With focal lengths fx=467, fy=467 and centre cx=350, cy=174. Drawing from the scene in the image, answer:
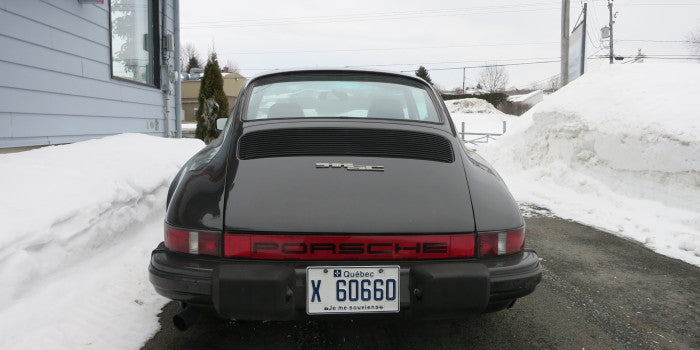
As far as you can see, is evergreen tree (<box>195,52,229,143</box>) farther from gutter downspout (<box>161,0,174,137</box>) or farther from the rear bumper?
the rear bumper

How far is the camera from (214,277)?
6.45ft

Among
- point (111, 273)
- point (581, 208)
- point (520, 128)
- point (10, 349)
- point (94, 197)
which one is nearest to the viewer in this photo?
point (10, 349)

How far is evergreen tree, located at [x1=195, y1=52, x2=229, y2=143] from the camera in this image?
1181cm

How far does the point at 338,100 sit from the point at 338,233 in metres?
1.25

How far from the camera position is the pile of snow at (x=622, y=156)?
5801 mm

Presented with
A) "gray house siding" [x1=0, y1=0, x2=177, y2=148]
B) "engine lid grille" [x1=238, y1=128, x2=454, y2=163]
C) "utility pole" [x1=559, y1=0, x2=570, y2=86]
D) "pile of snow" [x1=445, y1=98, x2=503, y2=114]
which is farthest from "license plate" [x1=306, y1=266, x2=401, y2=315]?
"pile of snow" [x1=445, y1=98, x2=503, y2=114]

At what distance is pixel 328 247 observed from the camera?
1.99 metres

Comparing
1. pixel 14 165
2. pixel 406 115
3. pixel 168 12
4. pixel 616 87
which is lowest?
pixel 14 165

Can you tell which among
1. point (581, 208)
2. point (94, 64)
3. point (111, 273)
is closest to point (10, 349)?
point (111, 273)

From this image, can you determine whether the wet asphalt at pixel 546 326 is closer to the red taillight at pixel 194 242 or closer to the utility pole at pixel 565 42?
the red taillight at pixel 194 242

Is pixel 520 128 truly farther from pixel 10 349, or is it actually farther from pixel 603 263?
pixel 10 349

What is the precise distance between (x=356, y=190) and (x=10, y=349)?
184 centimetres

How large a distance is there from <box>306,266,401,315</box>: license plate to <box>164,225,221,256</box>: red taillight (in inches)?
16.8

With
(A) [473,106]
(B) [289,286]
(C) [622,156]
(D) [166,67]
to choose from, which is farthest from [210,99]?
(A) [473,106]
